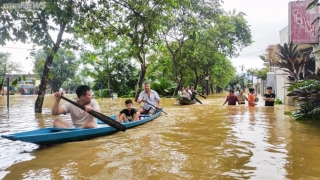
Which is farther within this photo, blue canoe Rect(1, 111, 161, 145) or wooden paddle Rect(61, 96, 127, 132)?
wooden paddle Rect(61, 96, 127, 132)

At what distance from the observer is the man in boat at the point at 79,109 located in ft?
18.8

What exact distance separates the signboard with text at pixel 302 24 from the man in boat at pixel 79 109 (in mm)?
8683

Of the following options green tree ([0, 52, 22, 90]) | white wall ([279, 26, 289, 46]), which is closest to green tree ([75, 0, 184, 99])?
white wall ([279, 26, 289, 46])

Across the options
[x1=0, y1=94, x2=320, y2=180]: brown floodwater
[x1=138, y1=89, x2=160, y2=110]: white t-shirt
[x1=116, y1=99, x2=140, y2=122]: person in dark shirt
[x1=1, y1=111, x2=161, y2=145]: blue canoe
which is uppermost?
[x1=138, y1=89, x2=160, y2=110]: white t-shirt

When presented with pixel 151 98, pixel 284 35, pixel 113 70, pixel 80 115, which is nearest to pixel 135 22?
pixel 151 98

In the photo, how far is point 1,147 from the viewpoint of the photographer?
5.60 m

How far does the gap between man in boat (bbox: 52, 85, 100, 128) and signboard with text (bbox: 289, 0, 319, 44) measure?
868 centimetres

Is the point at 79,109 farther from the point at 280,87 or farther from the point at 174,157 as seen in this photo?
the point at 280,87

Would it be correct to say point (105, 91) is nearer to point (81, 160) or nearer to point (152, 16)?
point (152, 16)

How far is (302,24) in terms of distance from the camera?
38.5ft

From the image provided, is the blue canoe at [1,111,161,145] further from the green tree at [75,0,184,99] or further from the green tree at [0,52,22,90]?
the green tree at [0,52,22,90]

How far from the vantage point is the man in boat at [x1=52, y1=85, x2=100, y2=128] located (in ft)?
18.8

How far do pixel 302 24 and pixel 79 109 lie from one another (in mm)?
9493

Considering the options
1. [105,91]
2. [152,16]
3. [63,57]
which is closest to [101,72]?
[105,91]
